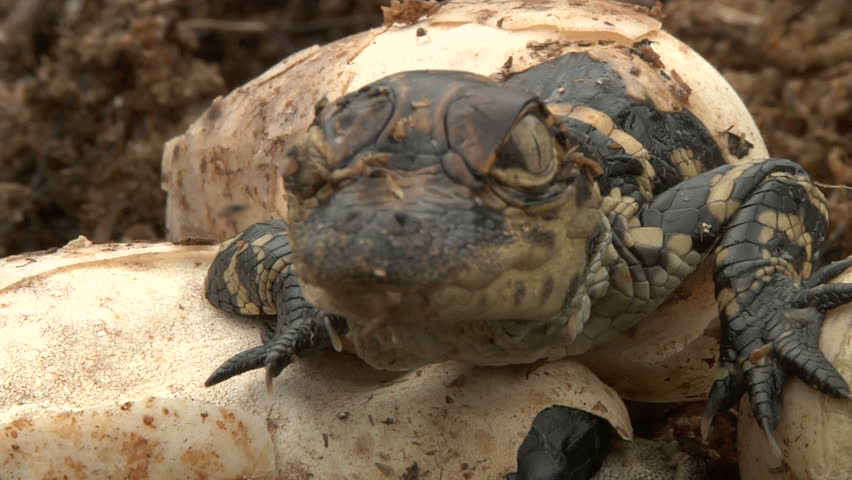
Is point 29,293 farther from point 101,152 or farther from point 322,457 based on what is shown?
point 101,152

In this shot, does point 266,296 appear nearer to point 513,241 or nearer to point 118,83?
point 513,241

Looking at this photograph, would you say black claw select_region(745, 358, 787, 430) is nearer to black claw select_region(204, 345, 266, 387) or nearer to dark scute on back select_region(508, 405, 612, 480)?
dark scute on back select_region(508, 405, 612, 480)

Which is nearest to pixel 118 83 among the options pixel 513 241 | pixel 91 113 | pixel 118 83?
pixel 118 83

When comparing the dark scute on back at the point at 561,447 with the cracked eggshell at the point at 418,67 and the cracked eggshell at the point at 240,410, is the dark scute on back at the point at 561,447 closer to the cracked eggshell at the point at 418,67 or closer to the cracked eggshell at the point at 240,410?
the cracked eggshell at the point at 240,410

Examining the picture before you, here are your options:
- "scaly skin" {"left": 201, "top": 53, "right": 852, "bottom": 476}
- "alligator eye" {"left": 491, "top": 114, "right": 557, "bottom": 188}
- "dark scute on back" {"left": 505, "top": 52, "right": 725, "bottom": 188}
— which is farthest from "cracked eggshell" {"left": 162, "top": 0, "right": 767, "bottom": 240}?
"alligator eye" {"left": 491, "top": 114, "right": 557, "bottom": 188}

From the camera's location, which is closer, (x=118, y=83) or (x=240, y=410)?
(x=240, y=410)

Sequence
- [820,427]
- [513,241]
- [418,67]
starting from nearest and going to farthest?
[513,241]
[820,427]
[418,67]

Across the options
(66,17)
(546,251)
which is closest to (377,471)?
(546,251)
